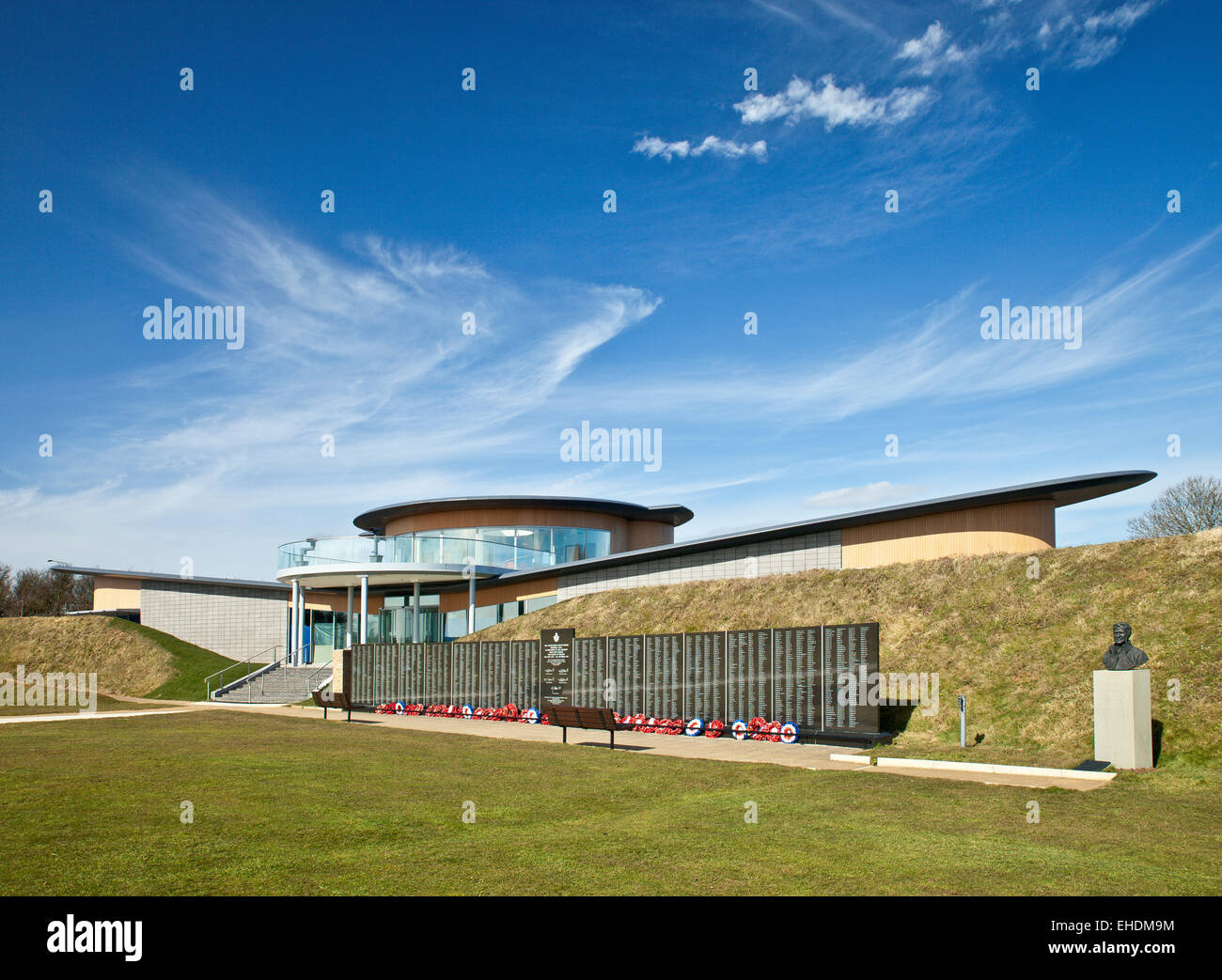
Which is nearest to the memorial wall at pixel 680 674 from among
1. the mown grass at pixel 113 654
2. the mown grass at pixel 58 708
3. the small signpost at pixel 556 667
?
the small signpost at pixel 556 667

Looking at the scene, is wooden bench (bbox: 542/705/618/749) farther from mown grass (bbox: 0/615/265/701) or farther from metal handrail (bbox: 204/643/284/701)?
mown grass (bbox: 0/615/265/701)

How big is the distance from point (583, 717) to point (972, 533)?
11.3m

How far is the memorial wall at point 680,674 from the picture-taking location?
54.9 feet

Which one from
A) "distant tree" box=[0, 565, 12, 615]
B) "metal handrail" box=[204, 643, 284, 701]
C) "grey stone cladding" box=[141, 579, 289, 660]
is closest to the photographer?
"metal handrail" box=[204, 643, 284, 701]

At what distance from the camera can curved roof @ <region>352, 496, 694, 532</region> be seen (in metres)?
38.5

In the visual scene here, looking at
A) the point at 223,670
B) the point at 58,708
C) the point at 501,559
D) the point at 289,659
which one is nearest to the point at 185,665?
the point at 223,670

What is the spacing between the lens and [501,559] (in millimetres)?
33938

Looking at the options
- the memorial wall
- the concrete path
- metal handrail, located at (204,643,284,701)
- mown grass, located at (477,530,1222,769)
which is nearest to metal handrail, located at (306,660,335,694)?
metal handrail, located at (204,643,284,701)

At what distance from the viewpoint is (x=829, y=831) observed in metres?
8.16

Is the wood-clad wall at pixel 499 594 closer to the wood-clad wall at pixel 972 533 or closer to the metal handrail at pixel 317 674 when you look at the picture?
the metal handrail at pixel 317 674

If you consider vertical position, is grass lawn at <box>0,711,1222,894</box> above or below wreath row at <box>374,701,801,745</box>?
above

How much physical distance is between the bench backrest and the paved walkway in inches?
13.1

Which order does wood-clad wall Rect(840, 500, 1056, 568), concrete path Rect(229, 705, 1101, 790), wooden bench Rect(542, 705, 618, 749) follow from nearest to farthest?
concrete path Rect(229, 705, 1101, 790) → wooden bench Rect(542, 705, 618, 749) → wood-clad wall Rect(840, 500, 1056, 568)
